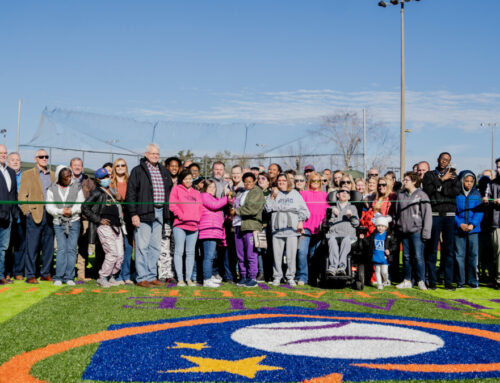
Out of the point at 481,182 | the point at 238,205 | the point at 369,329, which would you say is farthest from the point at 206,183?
the point at 481,182

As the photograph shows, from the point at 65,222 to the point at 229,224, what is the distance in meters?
2.72

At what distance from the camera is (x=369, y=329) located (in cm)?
562

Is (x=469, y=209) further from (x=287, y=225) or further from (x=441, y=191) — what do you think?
(x=287, y=225)

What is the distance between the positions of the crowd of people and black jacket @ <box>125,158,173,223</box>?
2cm

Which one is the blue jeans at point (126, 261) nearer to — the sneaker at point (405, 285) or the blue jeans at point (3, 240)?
the blue jeans at point (3, 240)

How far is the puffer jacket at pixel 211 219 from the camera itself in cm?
876

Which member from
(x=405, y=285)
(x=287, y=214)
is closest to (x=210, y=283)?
(x=287, y=214)

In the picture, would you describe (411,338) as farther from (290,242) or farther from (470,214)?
(470,214)

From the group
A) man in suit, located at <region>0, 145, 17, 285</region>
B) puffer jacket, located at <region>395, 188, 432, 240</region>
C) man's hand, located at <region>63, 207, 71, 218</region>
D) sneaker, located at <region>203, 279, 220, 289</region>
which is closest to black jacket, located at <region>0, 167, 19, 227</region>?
man in suit, located at <region>0, 145, 17, 285</region>

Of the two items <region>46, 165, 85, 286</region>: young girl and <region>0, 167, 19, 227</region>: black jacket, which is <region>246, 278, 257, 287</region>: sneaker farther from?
<region>0, 167, 19, 227</region>: black jacket

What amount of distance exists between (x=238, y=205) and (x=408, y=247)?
2.92 meters

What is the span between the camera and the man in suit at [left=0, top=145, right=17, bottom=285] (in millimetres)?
8531

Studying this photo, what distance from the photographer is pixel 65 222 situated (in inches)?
339

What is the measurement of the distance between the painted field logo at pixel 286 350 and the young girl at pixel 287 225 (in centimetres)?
269
